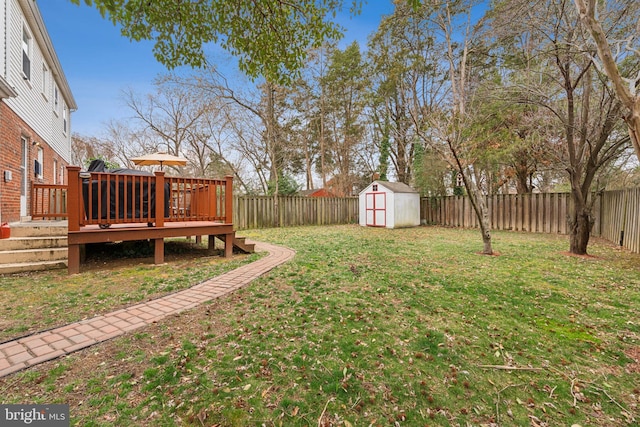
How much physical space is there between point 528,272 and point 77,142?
25719 mm

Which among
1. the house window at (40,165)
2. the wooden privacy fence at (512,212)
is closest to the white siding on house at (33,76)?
the house window at (40,165)

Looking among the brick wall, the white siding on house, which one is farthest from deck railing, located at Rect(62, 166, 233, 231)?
the white siding on house

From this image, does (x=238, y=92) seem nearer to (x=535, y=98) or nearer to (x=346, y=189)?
(x=346, y=189)

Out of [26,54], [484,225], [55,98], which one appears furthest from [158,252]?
[55,98]

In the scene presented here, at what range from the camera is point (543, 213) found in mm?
11031

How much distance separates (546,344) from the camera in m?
2.53

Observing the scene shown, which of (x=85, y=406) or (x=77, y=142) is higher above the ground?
(x=77, y=142)

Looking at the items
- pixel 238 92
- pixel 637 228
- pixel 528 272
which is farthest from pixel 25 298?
pixel 238 92

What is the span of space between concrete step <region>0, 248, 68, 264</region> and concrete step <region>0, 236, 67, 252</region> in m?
0.15

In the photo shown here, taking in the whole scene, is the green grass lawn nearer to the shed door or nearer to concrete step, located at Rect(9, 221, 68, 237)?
concrete step, located at Rect(9, 221, 68, 237)

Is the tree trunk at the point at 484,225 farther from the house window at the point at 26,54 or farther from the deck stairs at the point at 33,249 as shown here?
the house window at the point at 26,54

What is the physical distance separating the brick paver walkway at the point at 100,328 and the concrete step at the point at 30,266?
9.22ft

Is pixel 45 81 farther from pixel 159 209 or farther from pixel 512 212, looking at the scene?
pixel 512 212

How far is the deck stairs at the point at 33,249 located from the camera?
456 centimetres
